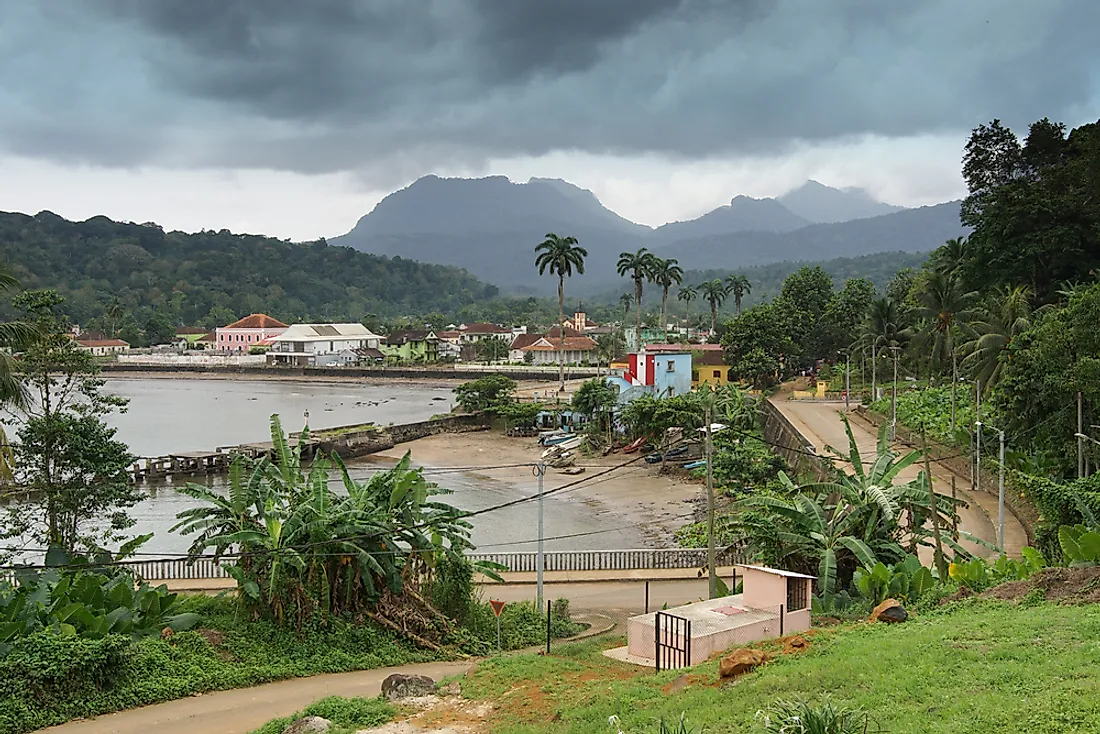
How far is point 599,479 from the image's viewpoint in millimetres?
42594

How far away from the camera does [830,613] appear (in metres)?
16.3

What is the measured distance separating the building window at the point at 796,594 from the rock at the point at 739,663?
411 centimetres

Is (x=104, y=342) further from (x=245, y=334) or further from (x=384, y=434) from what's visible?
(x=384, y=434)

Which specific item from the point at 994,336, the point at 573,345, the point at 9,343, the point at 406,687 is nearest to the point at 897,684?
the point at 406,687

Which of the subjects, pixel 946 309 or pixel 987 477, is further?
pixel 946 309

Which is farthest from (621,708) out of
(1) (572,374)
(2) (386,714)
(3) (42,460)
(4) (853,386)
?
(1) (572,374)

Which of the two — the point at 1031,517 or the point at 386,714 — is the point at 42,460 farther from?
the point at 1031,517

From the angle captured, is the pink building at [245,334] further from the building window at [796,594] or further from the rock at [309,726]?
the rock at [309,726]

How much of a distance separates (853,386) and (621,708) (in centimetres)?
5558

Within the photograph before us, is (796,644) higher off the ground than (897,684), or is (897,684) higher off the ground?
(897,684)

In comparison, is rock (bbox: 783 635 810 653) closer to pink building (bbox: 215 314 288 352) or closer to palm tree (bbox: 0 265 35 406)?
palm tree (bbox: 0 265 35 406)

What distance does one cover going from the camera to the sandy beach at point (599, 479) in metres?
34.8

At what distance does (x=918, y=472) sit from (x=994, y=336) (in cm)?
864

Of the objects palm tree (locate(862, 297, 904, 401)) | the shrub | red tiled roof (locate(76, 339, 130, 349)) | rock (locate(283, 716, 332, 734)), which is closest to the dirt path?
rock (locate(283, 716, 332, 734))
